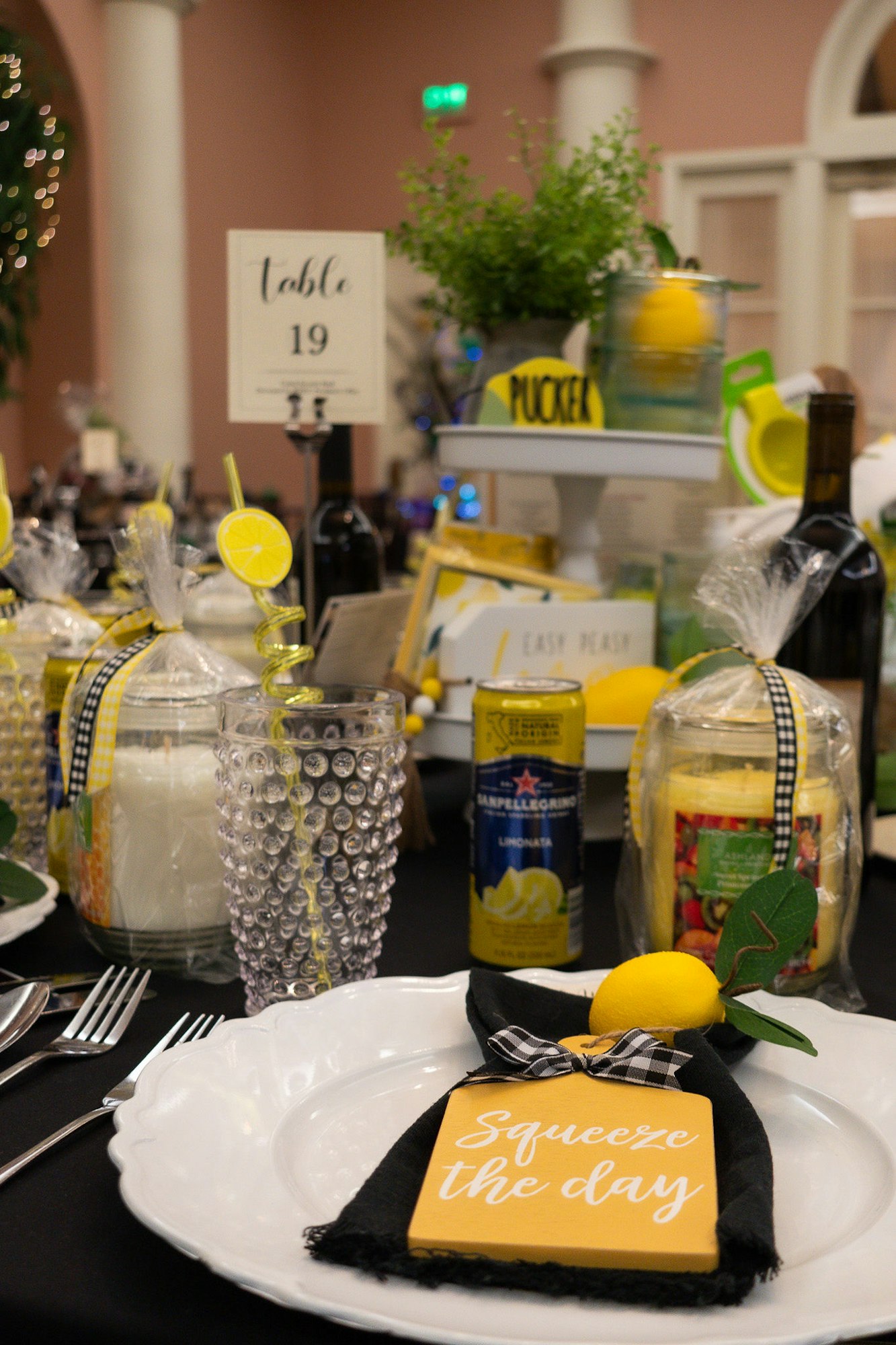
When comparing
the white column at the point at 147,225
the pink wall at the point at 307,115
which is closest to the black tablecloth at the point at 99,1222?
the white column at the point at 147,225

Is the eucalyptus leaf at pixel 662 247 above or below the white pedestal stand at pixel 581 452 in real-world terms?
above

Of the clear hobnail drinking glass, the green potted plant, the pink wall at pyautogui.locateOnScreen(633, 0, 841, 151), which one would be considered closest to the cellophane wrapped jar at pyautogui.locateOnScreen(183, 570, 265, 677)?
the green potted plant

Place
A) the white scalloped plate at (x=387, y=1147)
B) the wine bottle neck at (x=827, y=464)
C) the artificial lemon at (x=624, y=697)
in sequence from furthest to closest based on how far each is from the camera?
the artificial lemon at (x=624, y=697), the wine bottle neck at (x=827, y=464), the white scalloped plate at (x=387, y=1147)

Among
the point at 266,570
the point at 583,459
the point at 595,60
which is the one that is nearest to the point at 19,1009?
the point at 266,570

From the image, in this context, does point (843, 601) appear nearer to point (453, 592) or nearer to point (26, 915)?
point (453, 592)

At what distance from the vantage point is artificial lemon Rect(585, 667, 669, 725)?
109 cm

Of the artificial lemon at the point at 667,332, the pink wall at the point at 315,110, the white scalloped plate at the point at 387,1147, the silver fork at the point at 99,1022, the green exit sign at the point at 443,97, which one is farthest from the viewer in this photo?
the green exit sign at the point at 443,97

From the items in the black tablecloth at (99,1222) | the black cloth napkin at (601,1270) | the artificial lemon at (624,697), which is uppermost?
the artificial lemon at (624,697)

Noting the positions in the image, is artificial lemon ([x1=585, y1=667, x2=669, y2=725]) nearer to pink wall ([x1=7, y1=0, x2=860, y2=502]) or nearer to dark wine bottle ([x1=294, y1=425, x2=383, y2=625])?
dark wine bottle ([x1=294, y1=425, x2=383, y2=625])

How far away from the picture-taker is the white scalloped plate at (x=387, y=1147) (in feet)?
1.35

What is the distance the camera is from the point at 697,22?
18.7ft

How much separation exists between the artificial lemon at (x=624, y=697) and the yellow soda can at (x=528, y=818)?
29 centimetres

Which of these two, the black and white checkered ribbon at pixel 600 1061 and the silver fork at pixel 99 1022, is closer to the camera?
the black and white checkered ribbon at pixel 600 1061

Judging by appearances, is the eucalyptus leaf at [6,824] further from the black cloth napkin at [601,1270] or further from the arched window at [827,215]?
the arched window at [827,215]
